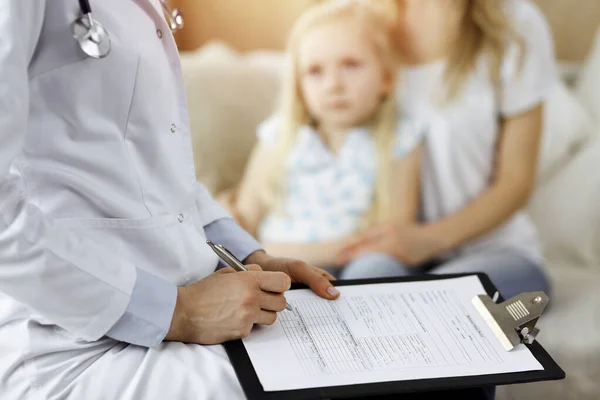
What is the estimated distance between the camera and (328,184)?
161 centimetres

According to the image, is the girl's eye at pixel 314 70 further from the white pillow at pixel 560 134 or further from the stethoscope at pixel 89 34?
the stethoscope at pixel 89 34

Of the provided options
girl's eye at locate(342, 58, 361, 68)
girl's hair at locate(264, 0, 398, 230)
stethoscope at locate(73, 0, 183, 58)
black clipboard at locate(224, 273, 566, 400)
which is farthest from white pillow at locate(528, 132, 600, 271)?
stethoscope at locate(73, 0, 183, 58)

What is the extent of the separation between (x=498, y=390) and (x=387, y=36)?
77 centimetres

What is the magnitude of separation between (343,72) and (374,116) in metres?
0.12

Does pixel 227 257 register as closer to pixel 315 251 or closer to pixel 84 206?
pixel 84 206

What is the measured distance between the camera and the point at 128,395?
0.73 metres

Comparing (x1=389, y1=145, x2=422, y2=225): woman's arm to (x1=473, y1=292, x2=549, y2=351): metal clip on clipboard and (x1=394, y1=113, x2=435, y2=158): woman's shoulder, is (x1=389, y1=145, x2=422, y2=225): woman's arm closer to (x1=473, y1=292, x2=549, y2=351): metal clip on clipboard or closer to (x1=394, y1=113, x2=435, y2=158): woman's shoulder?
(x1=394, y1=113, x2=435, y2=158): woman's shoulder

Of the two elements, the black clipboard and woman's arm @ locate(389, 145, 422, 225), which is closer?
the black clipboard

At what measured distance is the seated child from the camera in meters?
1.57

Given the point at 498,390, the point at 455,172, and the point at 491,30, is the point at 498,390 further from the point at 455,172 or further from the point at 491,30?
the point at 491,30

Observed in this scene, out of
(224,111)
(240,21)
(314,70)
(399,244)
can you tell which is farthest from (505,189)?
(240,21)

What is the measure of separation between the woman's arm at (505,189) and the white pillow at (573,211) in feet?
0.80

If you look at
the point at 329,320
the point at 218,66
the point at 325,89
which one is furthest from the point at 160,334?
the point at 218,66

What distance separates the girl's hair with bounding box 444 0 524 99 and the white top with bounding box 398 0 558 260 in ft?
0.05
